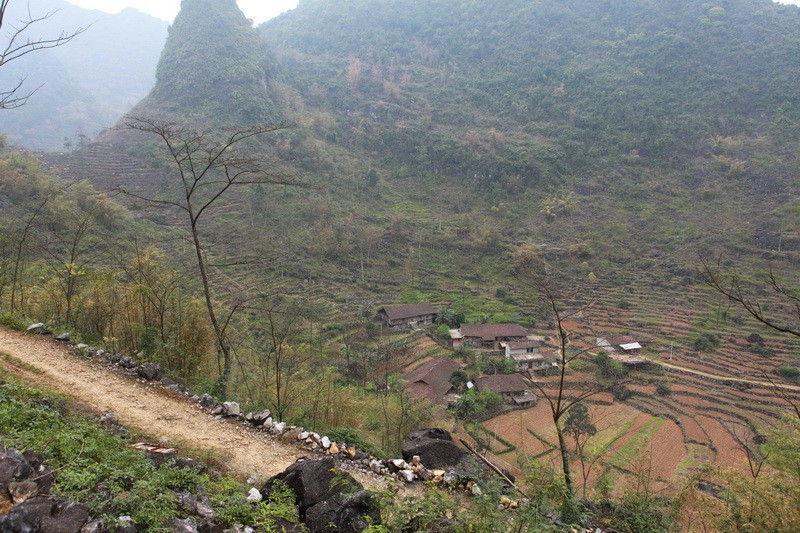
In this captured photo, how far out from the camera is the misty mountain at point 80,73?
3364 inches

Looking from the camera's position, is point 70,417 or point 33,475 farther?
point 70,417

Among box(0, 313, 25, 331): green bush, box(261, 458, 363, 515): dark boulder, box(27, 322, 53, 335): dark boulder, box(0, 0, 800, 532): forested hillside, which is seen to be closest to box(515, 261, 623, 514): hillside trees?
box(0, 0, 800, 532): forested hillside

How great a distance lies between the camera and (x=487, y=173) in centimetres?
5969

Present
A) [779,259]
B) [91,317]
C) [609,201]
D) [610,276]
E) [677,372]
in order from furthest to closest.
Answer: [609,201]
[610,276]
[779,259]
[677,372]
[91,317]

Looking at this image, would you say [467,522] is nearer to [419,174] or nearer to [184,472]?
[184,472]

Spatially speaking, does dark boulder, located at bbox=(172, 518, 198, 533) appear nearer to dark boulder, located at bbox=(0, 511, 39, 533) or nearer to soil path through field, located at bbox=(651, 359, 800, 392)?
dark boulder, located at bbox=(0, 511, 39, 533)

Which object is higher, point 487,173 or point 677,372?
point 487,173

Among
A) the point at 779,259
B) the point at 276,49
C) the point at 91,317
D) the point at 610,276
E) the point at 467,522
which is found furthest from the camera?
the point at 276,49

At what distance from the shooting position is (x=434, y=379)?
25469 mm

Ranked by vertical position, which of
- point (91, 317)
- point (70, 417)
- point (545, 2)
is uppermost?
point (545, 2)

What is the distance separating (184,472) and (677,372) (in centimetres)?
3322

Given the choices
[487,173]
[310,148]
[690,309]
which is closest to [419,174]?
[487,173]

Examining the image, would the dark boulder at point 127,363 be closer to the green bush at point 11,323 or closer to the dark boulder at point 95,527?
the green bush at point 11,323

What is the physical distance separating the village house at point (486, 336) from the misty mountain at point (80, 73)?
59.5 metres
